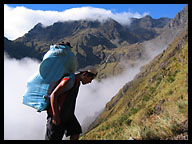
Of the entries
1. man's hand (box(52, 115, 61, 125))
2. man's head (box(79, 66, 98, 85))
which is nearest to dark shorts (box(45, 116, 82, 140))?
man's hand (box(52, 115, 61, 125))

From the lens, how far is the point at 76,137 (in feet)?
14.3

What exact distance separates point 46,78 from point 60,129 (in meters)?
1.02

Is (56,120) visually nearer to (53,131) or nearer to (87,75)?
(53,131)

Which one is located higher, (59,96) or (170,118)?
(59,96)

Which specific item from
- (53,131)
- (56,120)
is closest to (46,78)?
(56,120)

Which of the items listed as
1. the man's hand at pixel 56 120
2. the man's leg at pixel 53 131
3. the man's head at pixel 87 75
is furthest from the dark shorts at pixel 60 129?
the man's head at pixel 87 75

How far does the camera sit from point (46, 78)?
390cm

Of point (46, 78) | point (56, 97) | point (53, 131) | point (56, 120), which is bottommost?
point (53, 131)

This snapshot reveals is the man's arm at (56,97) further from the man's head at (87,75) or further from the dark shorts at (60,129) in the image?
the man's head at (87,75)

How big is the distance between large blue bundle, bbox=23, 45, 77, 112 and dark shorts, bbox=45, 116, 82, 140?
419 mm
